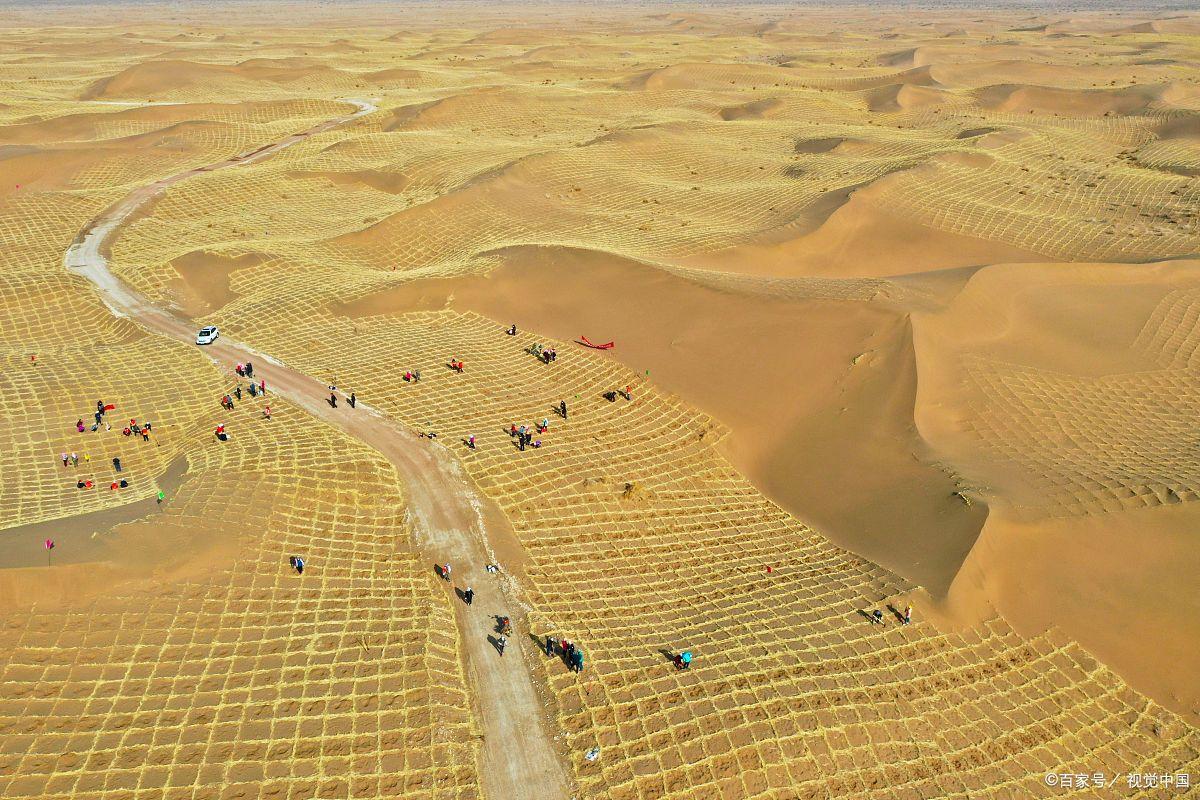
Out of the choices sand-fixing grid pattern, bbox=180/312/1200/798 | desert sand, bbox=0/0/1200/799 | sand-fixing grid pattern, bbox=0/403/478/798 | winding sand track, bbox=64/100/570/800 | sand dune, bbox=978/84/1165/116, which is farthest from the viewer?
sand dune, bbox=978/84/1165/116

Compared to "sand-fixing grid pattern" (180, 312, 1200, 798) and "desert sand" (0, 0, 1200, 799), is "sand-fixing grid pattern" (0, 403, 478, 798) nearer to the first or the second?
"desert sand" (0, 0, 1200, 799)

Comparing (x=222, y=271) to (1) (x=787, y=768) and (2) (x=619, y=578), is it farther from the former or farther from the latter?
(1) (x=787, y=768)

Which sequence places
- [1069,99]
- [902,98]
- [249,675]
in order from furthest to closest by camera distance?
1. [902,98]
2. [1069,99]
3. [249,675]

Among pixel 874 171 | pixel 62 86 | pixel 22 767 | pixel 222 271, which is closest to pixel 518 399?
pixel 22 767

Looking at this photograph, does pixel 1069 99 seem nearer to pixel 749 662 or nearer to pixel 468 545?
pixel 749 662

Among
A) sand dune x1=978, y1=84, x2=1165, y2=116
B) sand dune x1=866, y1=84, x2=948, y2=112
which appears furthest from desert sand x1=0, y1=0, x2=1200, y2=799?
sand dune x1=866, y1=84, x2=948, y2=112

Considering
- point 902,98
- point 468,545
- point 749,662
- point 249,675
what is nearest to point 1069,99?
point 902,98
